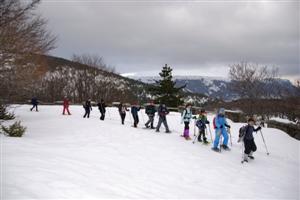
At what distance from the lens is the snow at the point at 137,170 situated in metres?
6.63

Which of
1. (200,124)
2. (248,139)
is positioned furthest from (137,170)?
(200,124)

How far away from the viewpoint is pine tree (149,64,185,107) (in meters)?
51.4

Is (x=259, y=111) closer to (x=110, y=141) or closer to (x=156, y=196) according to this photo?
(x=110, y=141)

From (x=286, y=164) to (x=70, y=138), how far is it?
377 inches

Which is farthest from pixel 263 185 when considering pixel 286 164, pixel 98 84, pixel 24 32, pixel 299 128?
pixel 98 84

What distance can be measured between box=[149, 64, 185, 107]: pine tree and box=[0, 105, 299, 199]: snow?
35949mm

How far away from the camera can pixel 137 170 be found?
30.3 ft

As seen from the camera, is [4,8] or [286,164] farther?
[286,164]

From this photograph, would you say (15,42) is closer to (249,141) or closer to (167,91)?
(249,141)

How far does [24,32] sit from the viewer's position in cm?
1591

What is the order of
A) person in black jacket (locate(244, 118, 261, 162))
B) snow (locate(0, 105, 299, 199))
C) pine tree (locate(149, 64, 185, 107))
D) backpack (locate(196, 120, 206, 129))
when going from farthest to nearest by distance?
pine tree (locate(149, 64, 185, 107))
backpack (locate(196, 120, 206, 129))
person in black jacket (locate(244, 118, 261, 162))
snow (locate(0, 105, 299, 199))

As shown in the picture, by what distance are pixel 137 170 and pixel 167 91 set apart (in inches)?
1682

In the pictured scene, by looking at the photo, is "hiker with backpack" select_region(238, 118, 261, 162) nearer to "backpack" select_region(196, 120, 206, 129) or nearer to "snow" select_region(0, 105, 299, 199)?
"snow" select_region(0, 105, 299, 199)

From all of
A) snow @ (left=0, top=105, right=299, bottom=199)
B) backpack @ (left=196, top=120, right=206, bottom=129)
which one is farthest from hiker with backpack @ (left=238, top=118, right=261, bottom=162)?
backpack @ (left=196, top=120, right=206, bottom=129)
